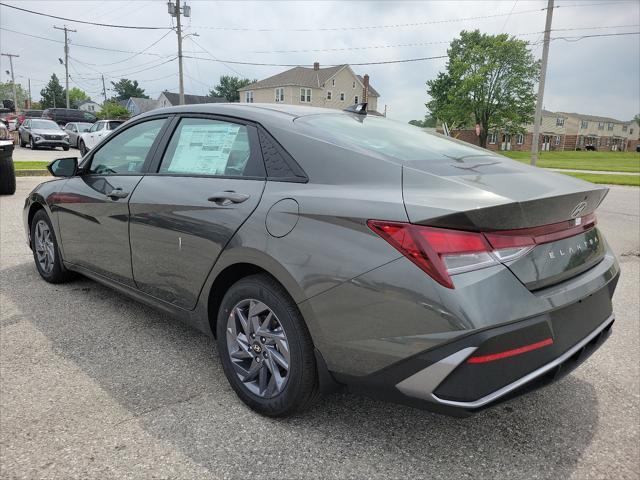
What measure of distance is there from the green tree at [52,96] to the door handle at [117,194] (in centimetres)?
11525

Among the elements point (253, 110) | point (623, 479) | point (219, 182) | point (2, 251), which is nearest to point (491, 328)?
point (623, 479)

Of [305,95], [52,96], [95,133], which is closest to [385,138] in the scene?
[95,133]

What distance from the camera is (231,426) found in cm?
241

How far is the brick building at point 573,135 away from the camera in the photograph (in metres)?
71.9

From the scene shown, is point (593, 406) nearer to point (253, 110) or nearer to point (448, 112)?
point (253, 110)

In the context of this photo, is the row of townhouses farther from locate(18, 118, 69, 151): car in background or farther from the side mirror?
the side mirror

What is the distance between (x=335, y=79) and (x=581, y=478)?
207ft

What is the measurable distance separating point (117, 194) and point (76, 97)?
139911 millimetres

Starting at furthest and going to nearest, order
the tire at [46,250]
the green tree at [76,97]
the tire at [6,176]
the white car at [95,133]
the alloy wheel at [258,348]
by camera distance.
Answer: the green tree at [76,97]
the white car at [95,133]
the tire at [6,176]
the tire at [46,250]
the alloy wheel at [258,348]

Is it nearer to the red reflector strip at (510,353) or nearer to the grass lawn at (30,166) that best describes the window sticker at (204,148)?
the red reflector strip at (510,353)

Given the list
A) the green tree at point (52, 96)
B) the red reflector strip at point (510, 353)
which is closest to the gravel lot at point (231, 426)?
the red reflector strip at point (510, 353)

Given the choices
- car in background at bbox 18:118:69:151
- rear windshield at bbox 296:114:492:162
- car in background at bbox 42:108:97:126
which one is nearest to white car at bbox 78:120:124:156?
car in background at bbox 18:118:69:151

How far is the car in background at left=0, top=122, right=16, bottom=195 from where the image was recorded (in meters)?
8.98

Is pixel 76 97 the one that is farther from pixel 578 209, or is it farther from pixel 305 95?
pixel 578 209
